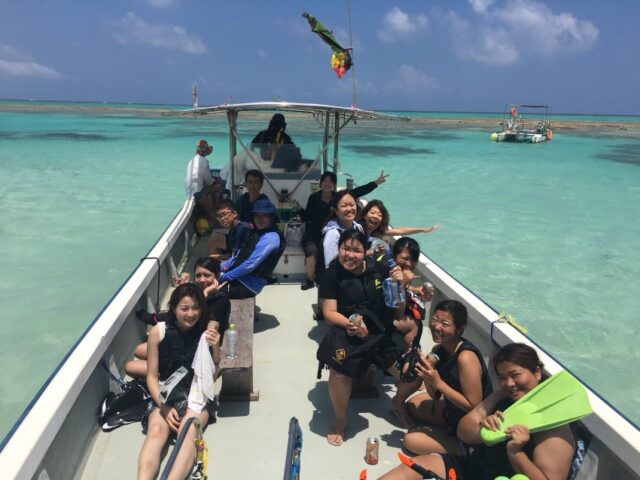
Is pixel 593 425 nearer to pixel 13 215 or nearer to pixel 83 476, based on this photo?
pixel 83 476

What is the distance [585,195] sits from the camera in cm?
1853

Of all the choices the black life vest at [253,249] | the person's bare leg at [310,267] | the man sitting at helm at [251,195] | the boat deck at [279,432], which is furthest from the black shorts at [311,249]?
the boat deck at [279,432]

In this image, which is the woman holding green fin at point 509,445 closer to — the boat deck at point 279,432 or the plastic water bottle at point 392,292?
the boat deck at point 279,432

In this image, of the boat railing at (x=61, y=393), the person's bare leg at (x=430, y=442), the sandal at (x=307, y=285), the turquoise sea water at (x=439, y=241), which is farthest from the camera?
the turquoise sea water at (x=439, y=241)

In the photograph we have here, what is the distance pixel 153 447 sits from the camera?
2.62m

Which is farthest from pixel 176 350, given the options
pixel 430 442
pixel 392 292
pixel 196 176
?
pixel 196 176

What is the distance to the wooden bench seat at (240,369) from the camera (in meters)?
3.12

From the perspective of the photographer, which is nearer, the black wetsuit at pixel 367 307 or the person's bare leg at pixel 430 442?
the person's bare leg at pixel 430 442

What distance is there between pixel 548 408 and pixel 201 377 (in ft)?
6.45

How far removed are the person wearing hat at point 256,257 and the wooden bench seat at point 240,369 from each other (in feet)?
1.41

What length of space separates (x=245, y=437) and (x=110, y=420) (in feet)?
3.00

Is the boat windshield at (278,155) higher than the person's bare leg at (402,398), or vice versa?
the boat windshield at (278,155)

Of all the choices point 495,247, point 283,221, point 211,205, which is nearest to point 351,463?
point 283,221

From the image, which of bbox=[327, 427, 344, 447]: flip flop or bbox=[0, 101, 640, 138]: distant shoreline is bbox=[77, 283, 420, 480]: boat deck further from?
bbox=[0, 101, 640, 138]: distant shoreline
